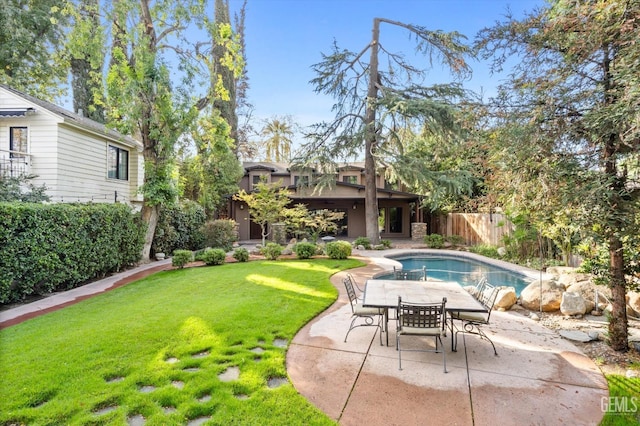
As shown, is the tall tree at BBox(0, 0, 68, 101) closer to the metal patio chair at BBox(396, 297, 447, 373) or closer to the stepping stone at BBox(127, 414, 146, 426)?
the stepping stone at BBox(127, 414, 146, 426)

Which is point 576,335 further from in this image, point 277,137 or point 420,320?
point 277,137

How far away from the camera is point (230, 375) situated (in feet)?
13.1

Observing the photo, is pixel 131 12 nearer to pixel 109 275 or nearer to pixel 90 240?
pixel 90 240

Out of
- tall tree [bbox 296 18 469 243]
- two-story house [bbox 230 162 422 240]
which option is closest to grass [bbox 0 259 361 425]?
tall tree [bbox 296 18 469 243]

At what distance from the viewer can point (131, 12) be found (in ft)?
41.4

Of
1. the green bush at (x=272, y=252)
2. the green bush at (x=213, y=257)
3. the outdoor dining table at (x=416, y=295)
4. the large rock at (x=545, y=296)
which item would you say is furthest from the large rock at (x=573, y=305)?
the green bush at (x=213, y=257)

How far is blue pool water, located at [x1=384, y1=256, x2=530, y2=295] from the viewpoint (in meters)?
11.1

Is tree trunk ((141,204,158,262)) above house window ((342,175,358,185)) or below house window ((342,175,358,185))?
below

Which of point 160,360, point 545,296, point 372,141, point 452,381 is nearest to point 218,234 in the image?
point 372,141

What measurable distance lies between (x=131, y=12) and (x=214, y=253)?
10.4 metres

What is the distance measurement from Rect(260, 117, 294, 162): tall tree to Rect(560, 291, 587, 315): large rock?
30956mm

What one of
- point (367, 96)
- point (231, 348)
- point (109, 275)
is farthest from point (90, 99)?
point (231, 348)

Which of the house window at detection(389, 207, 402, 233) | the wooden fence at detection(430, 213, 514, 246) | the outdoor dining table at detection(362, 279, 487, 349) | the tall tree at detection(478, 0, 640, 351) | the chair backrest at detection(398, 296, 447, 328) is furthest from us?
the house window at detection(389, 207, 402, 233)

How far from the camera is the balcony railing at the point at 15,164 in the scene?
11039 mm
